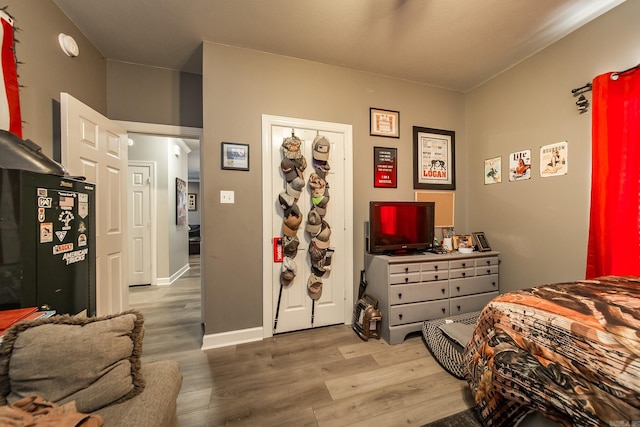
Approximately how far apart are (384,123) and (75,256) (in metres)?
2.82

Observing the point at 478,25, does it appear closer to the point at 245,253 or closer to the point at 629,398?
the point at 629,398

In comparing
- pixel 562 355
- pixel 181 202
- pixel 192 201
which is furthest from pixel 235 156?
pixel 192 201

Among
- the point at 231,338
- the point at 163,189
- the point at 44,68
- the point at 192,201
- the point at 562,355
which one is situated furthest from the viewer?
the point at 192,201

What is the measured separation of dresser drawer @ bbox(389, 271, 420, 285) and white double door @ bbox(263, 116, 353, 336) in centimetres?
49

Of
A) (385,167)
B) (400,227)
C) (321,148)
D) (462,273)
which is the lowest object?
(462,273)

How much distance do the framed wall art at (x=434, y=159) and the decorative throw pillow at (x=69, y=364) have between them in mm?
2796

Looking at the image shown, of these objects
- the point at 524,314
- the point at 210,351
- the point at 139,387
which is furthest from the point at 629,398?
the point at 210,351

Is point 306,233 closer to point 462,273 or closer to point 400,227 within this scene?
point 400,227

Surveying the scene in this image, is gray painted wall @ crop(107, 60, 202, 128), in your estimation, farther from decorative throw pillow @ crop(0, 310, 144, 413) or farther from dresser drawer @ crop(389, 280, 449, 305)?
dresser drawer @ crop(389, 280, 449, 305)

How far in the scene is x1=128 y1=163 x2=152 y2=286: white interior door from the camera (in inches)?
147

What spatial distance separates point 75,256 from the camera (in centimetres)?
135

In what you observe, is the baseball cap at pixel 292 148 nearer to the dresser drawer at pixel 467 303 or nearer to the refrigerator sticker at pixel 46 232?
the refrigerator sticker at pixel 46 232

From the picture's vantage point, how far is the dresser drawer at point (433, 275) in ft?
7.12

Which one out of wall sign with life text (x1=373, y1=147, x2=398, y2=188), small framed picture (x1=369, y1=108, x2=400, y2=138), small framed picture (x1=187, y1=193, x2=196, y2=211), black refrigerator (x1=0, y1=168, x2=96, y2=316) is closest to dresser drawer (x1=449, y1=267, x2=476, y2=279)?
wall sign with life text (x1=373, y1=147, x2=398, y2=188)
